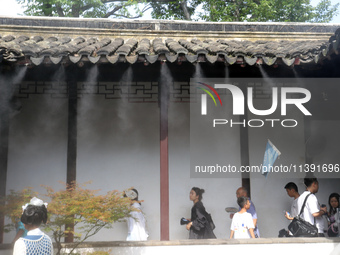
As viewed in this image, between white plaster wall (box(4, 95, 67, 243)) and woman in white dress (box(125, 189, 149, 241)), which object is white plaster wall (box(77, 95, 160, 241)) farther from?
woman in white dress (box(125, 189, 149, 241))

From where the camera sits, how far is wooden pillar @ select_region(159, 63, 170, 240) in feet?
23.4

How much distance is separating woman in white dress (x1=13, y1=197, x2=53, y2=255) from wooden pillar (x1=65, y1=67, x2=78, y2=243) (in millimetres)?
2337

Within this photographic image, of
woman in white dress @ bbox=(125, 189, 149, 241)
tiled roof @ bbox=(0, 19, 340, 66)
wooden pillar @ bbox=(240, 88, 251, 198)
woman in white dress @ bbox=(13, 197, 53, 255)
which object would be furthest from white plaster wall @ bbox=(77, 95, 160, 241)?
woman in white dress @ bbox=(13, 197, 53, 255)

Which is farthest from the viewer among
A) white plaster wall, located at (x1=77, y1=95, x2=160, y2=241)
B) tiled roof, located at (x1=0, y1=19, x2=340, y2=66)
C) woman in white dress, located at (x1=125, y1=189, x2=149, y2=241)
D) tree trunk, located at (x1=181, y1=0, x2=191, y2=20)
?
tree trunk, located at (x1=181, y1=0, x2=191, y2=20)

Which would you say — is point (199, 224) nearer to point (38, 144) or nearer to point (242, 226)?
point (242, 226)

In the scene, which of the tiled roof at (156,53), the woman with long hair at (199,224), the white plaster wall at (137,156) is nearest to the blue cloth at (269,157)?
the white plaster wall at (137,156)

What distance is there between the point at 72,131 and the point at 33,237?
3298 millimetres

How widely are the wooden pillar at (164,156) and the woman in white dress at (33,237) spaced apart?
7.75ft

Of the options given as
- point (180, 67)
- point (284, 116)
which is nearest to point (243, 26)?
point (284, 116)

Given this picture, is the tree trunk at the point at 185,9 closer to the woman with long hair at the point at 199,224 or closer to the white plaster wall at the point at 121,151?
the white plaster wall at the point at 121,151

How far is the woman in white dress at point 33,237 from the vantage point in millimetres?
4867

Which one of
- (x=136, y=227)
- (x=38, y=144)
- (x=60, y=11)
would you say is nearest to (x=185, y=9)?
(x=60, y=11)

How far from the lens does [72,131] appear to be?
805 cm

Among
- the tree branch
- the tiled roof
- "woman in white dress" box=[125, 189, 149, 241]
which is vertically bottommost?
"woman in white dress" box=[125, 189, 149, 241]
